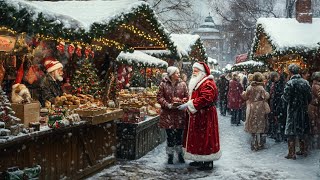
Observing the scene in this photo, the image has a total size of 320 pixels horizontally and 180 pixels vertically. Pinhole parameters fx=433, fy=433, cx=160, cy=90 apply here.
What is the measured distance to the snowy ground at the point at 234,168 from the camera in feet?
25.8

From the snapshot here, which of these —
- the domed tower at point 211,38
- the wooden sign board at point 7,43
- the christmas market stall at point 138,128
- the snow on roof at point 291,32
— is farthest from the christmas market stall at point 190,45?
the domed tower at point 211,38

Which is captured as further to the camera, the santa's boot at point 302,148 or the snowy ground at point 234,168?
the santa's boot at point 302,148

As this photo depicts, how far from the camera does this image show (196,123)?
8.17 metres

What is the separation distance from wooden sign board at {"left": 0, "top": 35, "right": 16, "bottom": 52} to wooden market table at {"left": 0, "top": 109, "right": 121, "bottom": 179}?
9.93 ft

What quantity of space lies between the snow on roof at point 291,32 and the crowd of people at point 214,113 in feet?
10.8

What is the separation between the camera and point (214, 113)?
8.29 metres

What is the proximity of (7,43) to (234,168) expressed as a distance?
558cm

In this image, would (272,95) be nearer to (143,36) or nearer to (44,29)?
(143,36)

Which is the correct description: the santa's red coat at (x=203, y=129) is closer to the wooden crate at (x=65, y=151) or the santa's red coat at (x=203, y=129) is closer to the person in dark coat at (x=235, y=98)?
the wooden crate at (x=65, y=151)

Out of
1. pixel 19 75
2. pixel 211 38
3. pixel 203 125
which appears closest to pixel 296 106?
pixel 203 125

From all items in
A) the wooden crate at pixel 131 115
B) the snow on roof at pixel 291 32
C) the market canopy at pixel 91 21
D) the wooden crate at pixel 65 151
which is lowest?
the wooden crate at pixel 65 151

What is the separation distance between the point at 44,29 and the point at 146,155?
402 cm

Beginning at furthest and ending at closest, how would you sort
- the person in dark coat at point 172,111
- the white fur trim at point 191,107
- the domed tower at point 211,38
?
the domed tower at point 211,38
the person in dark coat at point 172,111
the white fur trim at point 191,107

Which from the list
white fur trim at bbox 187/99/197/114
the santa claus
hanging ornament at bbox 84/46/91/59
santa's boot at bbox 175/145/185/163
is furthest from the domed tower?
white fur trim at bbox 187/99/197/114
